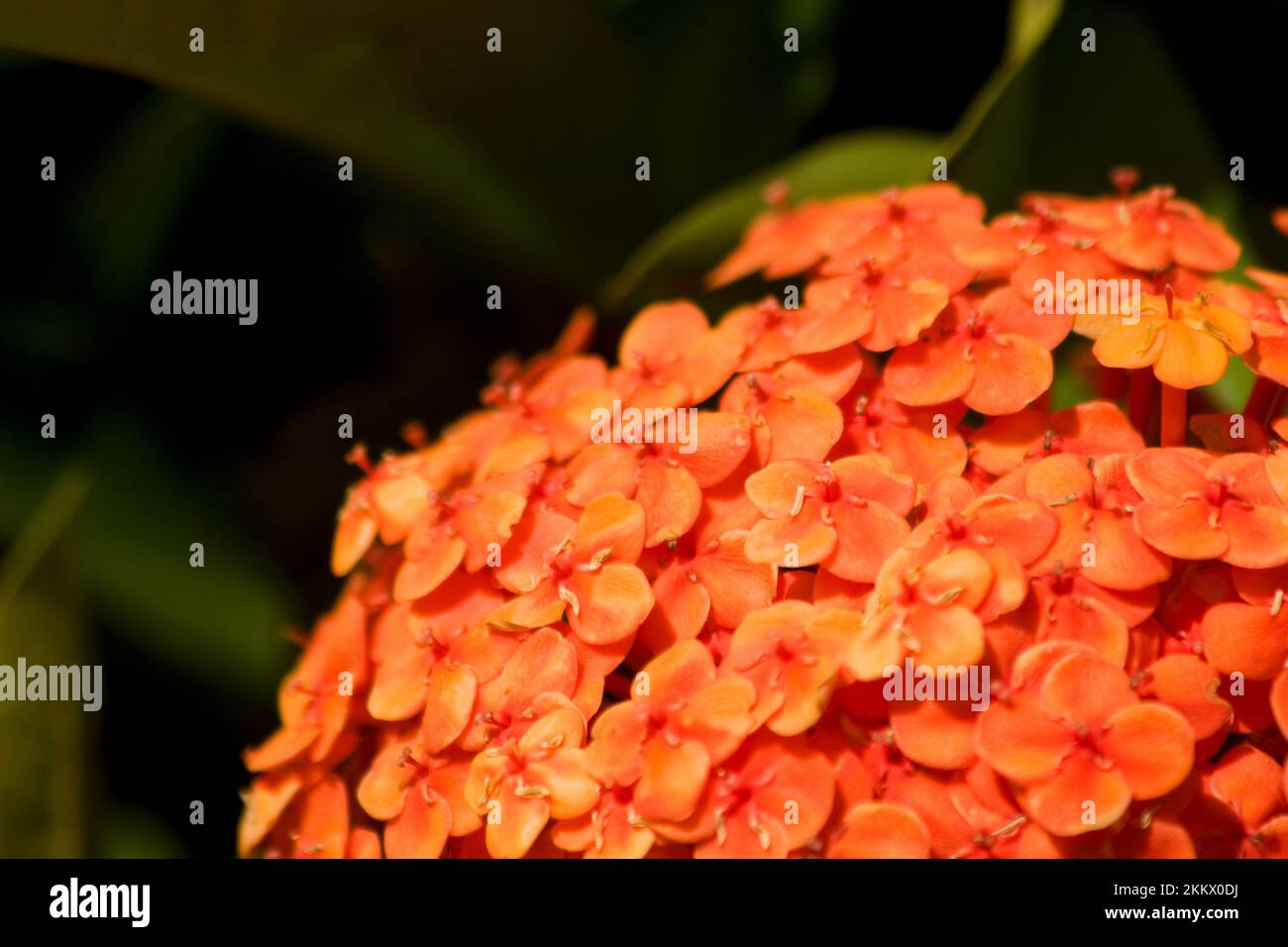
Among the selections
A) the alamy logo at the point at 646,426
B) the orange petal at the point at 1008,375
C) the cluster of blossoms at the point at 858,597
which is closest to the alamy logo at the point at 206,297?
the cluster of blossoms at the point at 858,597

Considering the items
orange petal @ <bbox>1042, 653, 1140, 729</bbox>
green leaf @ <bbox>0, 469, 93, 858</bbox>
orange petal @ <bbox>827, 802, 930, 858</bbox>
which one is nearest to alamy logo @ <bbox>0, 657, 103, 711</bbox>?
green leaf @ <bbox>0, 469, 93, 858</bbox>

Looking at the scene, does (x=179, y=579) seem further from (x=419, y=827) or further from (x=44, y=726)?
(x=419, y=827)

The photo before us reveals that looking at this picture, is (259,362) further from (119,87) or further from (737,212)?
(737,212)

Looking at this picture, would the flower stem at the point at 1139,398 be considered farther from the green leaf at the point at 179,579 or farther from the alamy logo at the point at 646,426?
the green leaf at the point at 179,579

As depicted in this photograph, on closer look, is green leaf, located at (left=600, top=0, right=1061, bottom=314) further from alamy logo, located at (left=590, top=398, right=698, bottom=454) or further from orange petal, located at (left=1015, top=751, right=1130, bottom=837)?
orange petal, located at (left=1015, top=751, right=1130, bottom=837)

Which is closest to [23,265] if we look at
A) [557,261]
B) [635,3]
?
[557,261]

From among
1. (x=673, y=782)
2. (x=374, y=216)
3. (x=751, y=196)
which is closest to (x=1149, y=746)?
(x=673, y=782)
